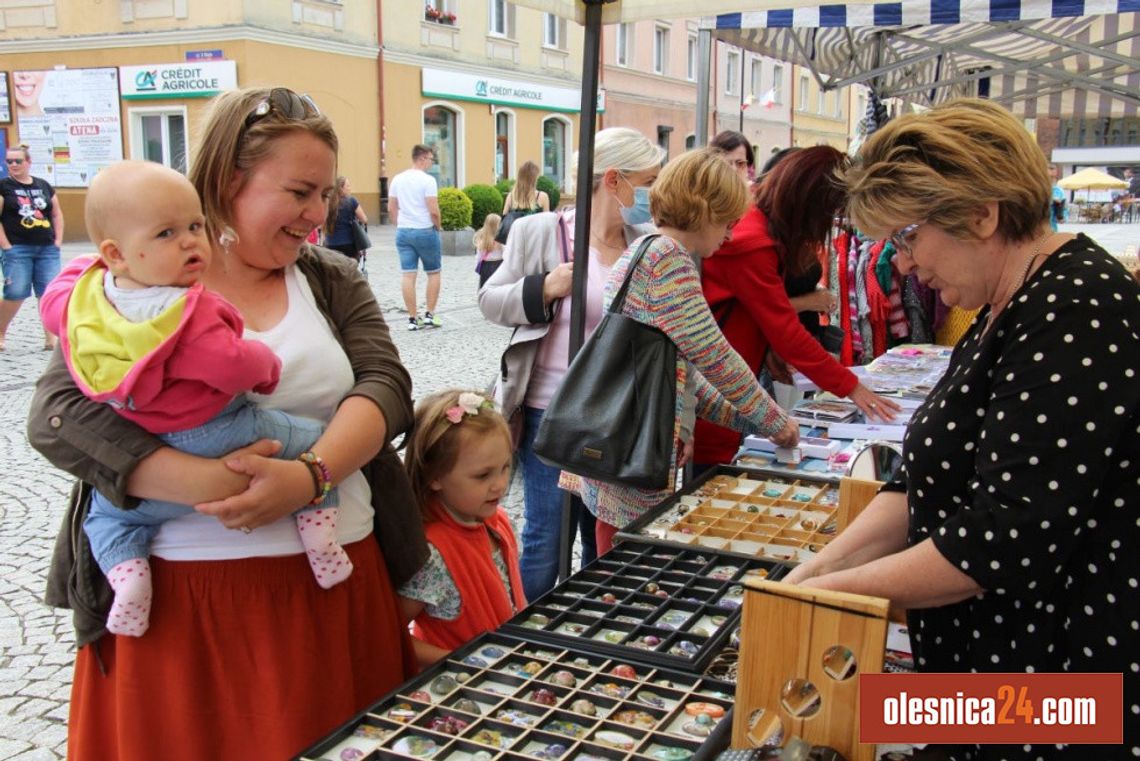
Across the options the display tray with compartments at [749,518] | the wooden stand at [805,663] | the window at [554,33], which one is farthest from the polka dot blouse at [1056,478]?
the window at [554,33]

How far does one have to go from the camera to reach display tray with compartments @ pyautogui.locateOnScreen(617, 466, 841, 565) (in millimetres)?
2057

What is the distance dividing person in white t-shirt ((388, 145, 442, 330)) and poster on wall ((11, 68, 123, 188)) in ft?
35.5

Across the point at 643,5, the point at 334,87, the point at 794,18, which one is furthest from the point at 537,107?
the point at 643,5

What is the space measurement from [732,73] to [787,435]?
3024 centimetres

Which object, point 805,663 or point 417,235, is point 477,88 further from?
point 805,663

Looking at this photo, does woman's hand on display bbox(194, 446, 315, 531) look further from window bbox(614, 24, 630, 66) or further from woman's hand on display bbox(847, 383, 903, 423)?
window bbox(614, 24, 630, 66)

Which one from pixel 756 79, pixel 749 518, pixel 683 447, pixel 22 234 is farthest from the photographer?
pixel 756 79

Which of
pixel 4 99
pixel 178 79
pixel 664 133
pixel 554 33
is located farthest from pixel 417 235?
Result: pixel 664 133

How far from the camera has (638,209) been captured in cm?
278

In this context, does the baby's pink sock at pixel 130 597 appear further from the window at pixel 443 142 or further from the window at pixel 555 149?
the window at pixel 555 149

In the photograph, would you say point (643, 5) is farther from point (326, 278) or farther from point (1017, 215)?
point (1017, 215)

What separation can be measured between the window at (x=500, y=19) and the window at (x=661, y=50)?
20.0 feet

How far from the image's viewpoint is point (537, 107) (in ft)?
76.9

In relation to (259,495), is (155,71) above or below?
above
